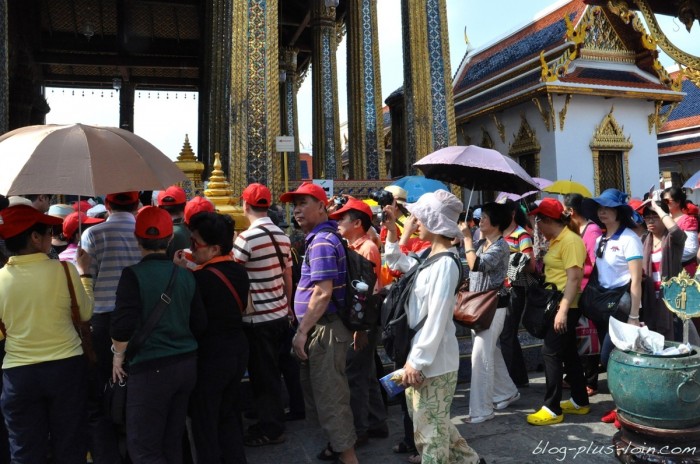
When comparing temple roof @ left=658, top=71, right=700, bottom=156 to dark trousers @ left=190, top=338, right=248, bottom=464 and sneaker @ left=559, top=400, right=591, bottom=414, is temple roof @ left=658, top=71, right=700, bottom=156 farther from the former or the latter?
dark trousers @ left=190, top=338, right=248, bottom=464

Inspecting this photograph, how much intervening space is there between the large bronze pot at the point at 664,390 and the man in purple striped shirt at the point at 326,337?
1744mm

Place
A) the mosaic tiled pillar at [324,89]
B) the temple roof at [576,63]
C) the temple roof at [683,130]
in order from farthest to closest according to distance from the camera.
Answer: the temple roof at [683,130], the mosaic tiled pillar at [324,89], the temple roof at [576,63]

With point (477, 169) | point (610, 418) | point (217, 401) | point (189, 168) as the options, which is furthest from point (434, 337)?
Result: point (189, 168)

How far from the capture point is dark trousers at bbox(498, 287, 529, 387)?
200 inches

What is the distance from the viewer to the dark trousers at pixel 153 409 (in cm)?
277

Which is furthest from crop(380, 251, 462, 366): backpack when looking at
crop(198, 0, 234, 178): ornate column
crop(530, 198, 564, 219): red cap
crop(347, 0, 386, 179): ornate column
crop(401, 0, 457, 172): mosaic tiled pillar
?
crop(347, 0, 386, 179): ornate column

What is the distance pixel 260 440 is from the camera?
162 inches

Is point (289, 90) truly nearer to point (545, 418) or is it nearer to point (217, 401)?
point (545, 418)

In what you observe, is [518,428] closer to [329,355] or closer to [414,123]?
[329,355]

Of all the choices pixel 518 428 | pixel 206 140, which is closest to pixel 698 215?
pixel 518 428

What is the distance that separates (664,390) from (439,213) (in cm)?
178

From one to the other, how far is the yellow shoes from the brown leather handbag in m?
0.82

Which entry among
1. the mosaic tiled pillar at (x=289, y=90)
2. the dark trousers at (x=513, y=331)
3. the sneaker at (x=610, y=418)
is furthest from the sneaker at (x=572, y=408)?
the mosaic tiled pillar at (x=289, y=90)

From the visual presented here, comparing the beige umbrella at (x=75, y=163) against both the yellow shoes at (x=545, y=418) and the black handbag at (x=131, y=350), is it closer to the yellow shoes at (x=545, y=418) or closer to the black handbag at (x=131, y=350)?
the black handbag at (x=131, y=350)
